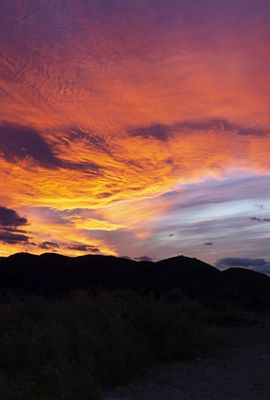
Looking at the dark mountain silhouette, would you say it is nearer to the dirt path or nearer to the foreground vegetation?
the foreground vegetation

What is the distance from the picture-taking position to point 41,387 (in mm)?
8531

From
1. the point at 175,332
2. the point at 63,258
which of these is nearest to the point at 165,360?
the point at 175,332

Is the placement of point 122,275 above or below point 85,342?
above

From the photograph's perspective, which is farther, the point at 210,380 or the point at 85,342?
the point at 85,342

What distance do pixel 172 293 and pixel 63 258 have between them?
1794 inches

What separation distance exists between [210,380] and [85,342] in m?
2.98

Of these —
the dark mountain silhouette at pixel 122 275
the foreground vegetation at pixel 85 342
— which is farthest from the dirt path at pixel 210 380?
the dark mountain silhouette at pixel 122 275

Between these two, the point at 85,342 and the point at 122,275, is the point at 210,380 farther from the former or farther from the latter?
the point at 122,275

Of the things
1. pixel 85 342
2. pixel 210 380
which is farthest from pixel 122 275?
pixel 210 380

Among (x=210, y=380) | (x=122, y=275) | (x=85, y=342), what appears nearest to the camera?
(x=210, y=380)

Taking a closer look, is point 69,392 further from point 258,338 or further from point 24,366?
point 258,338

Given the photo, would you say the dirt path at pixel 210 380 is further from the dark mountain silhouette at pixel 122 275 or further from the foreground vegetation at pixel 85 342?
the dark mountain silhouette at pixel 122 275

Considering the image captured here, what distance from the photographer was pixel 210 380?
10773 millimetres

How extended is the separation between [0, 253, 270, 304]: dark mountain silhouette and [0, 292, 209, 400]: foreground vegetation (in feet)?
122
